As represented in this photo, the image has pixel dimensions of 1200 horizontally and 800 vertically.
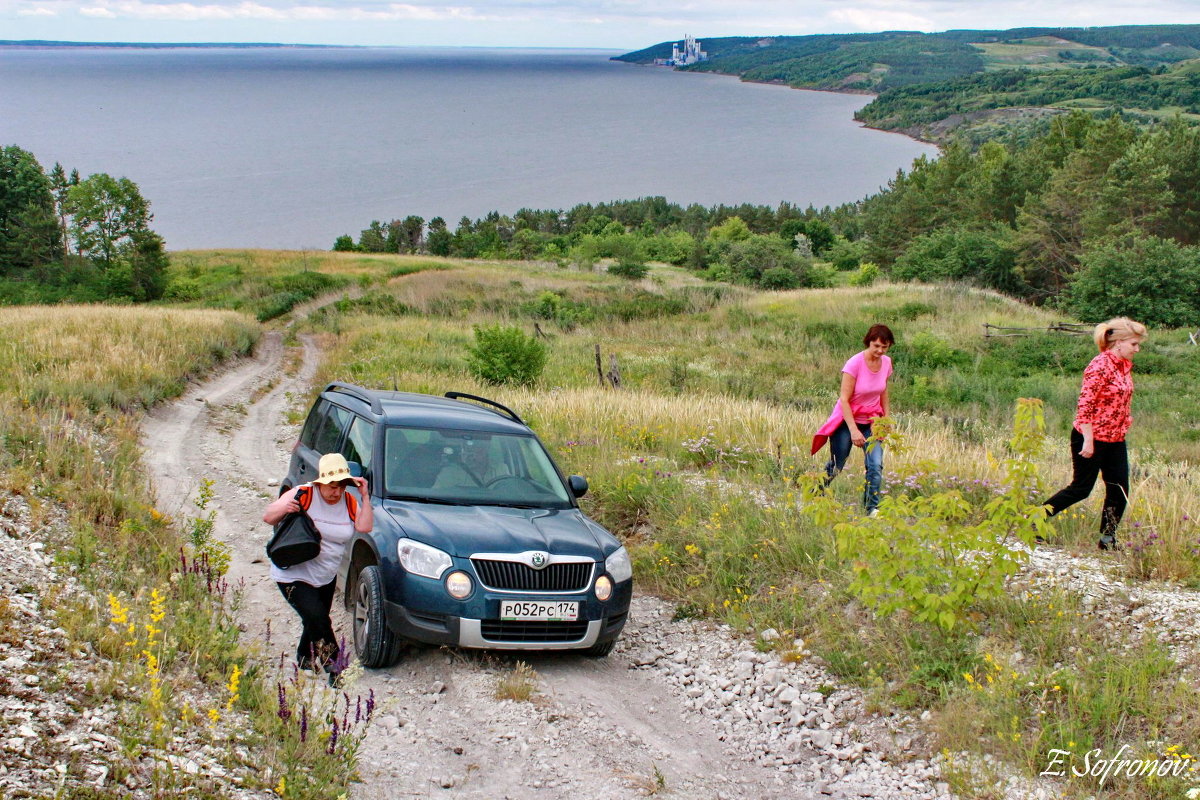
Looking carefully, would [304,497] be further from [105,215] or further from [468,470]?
[105,215]

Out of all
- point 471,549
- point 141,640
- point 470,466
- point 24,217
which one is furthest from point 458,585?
point 24,217

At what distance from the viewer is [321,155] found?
636 feet

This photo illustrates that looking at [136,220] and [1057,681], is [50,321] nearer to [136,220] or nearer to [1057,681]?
[1057,681]

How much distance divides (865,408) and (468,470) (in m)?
3.77

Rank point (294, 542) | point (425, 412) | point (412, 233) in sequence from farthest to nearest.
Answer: point (412, 233) < point (425, 412) < point (294, 542)

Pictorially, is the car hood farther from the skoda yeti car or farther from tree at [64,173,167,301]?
tree at [64,173,167,301]

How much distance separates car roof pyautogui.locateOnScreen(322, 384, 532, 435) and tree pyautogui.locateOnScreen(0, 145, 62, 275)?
266 ft

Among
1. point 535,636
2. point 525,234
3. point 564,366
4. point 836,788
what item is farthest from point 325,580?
point 525,234

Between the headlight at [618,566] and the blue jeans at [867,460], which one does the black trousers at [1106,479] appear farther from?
the headlight at [618,566]

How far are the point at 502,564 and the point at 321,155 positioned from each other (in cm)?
20345

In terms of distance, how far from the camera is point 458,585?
5699 millimetres

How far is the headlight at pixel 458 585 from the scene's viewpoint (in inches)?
224

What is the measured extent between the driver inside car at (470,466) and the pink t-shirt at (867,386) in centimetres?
337

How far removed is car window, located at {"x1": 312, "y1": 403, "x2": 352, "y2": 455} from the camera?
25.1ft
